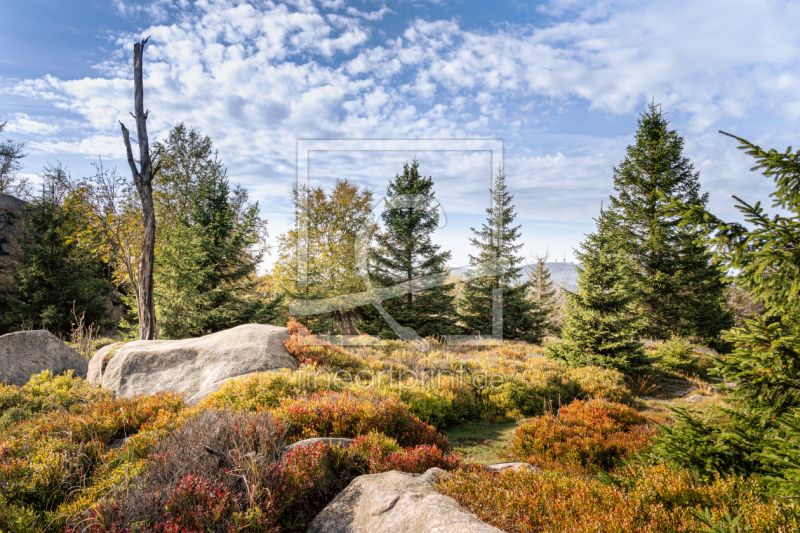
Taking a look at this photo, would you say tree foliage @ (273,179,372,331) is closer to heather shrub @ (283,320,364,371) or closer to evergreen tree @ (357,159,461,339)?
evergreen tree @ (357,159,461,339)

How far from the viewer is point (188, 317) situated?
39.3 feet

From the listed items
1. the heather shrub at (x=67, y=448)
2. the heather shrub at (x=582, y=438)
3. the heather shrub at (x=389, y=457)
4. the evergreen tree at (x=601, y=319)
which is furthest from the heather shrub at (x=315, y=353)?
the evergreen tree at (x=601, y=319)

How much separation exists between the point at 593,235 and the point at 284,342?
373 inches

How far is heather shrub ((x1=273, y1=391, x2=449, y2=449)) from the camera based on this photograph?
4438 millimetres

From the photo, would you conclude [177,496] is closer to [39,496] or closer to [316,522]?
[316,522]

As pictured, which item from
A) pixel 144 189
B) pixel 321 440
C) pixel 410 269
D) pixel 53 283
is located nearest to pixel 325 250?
pixel 410 269

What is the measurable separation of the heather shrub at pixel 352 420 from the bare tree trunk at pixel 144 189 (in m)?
7.67

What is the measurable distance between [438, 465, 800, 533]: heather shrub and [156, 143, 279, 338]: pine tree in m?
11.5

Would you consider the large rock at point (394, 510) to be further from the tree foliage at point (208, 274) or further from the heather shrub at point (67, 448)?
the tree foliage at point (208, 274)

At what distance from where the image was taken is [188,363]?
7.30 metres

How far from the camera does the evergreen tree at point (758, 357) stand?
2436mm

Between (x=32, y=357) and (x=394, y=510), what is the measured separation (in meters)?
A: 10.2

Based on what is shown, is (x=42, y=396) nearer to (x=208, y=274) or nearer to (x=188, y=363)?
(x=188, y=363)

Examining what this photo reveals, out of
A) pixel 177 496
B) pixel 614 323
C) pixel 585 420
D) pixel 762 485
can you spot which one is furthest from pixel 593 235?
pixel 177 496
